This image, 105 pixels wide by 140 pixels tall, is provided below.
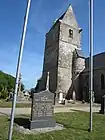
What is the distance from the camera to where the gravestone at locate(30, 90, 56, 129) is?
7446mm

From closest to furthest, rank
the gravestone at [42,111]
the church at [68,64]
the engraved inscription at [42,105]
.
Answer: the gravestone at [42,111] → the engraved inscription at [42,105] → the church at [68,64]

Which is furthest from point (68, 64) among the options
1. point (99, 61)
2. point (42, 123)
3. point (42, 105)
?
point (42, 123)

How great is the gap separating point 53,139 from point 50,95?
2.62 m

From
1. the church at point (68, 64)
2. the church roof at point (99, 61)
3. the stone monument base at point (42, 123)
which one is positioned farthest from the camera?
the church roof at point (99, 61)

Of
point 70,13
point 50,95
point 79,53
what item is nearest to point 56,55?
point 79,53

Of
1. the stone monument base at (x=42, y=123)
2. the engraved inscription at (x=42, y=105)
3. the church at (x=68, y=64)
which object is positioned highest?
the church at (x=68, y=64)

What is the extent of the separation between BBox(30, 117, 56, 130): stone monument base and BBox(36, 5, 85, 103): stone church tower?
25841mm

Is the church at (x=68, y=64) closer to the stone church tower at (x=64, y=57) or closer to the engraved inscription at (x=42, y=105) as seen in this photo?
the stone church tower at (x=64, y=57)

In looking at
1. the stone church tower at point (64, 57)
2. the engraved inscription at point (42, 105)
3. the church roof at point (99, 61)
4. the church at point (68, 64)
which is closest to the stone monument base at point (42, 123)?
the engraved inscription at point (42, 105)

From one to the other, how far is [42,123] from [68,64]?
3062cm

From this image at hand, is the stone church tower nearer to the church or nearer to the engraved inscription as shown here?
the church

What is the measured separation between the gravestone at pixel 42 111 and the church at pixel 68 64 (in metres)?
25.3

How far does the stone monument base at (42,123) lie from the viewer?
7.27 metres

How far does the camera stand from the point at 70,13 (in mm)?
41969
